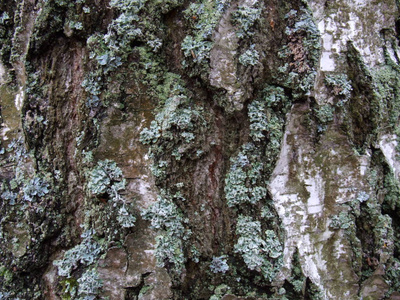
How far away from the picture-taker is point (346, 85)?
5.29ft

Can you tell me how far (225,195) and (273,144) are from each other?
13.6 inches

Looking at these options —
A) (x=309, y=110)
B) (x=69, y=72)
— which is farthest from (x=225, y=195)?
(x=69, y=72)

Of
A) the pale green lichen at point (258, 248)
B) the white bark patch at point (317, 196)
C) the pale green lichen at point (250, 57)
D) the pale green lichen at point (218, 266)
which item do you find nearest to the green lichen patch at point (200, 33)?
the pale green lichen at point (250, 57)

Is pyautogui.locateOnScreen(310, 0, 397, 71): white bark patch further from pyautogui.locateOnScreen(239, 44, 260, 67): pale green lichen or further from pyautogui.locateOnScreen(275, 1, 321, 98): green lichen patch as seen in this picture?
pyautogui.locateOnScreen(239, 44, 260, 67): pale green lichen

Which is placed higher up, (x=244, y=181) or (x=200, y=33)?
(x=200, y=33)

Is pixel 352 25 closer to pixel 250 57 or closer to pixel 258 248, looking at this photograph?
pixel 250 57

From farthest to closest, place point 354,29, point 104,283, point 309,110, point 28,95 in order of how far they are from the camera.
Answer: point 354,29 → point 309,110 → point 28,95 → point 104,283

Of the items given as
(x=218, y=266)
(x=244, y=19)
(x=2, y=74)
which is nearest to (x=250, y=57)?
(x=244, y=19)

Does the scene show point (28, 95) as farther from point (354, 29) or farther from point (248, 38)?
point (354, 29)

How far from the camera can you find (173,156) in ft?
4.59

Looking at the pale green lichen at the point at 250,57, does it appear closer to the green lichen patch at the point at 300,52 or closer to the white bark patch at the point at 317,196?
the green lichen patch at the point at 300,52

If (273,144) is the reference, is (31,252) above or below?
below

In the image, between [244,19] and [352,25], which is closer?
[244,19]

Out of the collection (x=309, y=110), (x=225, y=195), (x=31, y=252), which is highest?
(x=309, y=110)
